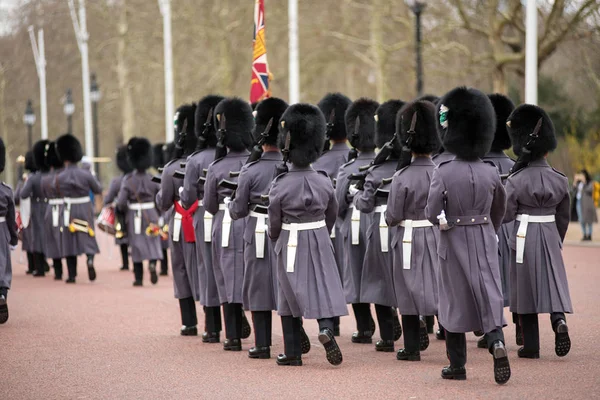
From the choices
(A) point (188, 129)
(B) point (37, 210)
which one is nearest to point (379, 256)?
(A) point (188, 129)

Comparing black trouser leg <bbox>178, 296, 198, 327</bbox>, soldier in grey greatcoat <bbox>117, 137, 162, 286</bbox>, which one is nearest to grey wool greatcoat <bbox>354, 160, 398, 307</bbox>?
black trouser leg <bbox>178, 296, 198, 327</bbox>

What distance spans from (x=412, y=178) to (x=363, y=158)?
165cm

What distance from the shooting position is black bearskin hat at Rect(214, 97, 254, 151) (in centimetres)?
1039

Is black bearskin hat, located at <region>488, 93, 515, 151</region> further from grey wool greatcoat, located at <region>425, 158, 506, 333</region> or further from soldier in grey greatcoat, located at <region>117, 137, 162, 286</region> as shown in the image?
soldier in grey greatcoat, located at <region>117, 137, 162, 286</region>

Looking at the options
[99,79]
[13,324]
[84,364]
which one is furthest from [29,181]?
[99,79]

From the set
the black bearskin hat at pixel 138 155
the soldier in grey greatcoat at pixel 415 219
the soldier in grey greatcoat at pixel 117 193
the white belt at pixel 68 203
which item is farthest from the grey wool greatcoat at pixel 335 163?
the soldier in grey greatcoat at pixel 117 193

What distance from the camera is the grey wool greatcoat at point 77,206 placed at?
16562 mm

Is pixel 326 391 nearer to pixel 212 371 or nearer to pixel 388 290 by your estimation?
pixel 212 371

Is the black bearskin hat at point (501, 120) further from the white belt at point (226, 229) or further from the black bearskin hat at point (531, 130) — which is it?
Answer: the white belt at point (226, 229)

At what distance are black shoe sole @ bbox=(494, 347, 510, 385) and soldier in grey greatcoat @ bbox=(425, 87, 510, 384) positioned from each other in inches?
7.3

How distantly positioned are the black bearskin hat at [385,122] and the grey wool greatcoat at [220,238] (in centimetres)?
131

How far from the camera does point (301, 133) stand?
925 centimetres

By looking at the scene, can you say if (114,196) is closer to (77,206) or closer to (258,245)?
(77,206)

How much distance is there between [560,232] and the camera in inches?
370
